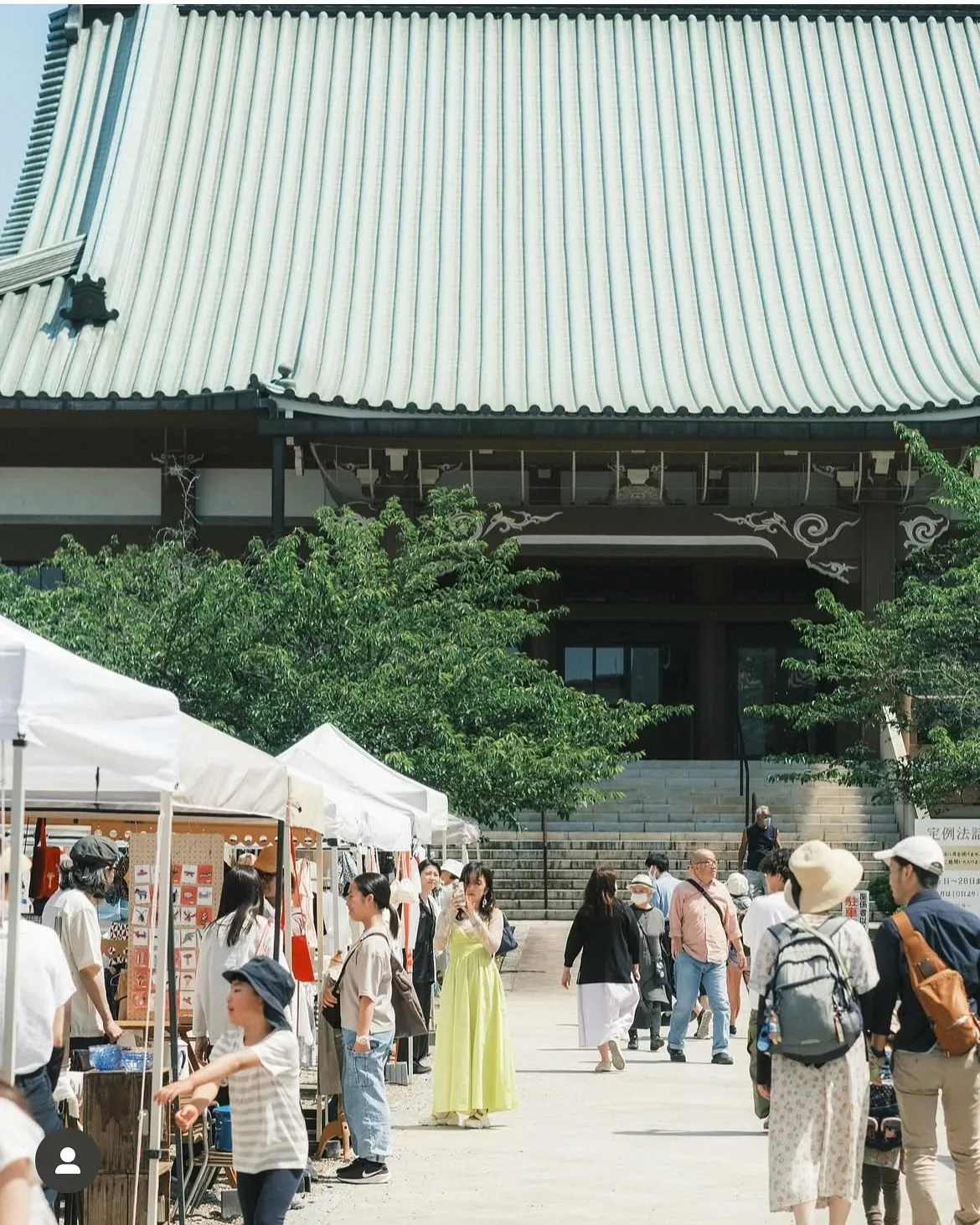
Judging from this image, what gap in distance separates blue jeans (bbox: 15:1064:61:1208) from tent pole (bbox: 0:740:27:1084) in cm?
15

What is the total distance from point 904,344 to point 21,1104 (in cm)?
2590

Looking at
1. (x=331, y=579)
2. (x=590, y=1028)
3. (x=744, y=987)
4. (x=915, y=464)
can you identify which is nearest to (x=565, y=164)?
(x=915, y=464)

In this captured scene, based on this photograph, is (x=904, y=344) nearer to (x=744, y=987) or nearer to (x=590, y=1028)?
(x=744, y=987)

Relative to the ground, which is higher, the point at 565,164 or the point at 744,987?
the point at 565,164

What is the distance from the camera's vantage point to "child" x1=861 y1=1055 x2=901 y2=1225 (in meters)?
7.35

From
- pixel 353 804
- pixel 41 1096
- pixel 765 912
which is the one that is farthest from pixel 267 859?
pixel 41 1096

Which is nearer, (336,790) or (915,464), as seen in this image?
(336,790)

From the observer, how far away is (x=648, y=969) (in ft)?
48.8

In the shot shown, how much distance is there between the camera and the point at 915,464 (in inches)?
1029

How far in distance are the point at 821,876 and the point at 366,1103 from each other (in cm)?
310

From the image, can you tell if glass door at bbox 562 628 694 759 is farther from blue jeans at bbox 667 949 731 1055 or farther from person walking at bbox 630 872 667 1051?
blue jeans at bbox 667 949 731 1055

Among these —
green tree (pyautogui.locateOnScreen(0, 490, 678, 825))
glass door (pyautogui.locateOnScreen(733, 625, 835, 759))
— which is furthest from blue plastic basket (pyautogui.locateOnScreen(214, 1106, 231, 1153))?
glass door (pyautogui.locateOnScreen(733, 625, 835, 759))

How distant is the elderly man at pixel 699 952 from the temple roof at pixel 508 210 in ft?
40.4

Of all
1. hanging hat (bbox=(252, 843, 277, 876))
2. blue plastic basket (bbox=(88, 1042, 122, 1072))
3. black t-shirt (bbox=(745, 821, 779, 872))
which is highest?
black t-shirt (bbox=(745, 821, 779, 872))
